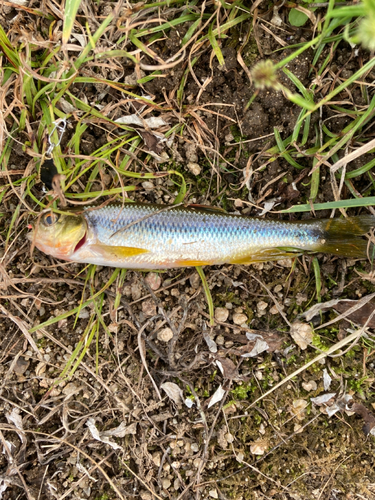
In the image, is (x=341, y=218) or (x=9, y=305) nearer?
(x=341, y=218)

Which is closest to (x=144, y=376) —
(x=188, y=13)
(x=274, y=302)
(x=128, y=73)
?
(x=274, y=302)

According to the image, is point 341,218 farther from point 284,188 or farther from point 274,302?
point 274,302

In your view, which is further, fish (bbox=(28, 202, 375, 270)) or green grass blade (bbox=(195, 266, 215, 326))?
green grass blade (bbox=(195, 266, 215, 326))

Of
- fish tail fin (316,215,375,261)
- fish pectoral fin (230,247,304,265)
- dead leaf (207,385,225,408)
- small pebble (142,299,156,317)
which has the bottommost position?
dead leaf (207,385,225,408)

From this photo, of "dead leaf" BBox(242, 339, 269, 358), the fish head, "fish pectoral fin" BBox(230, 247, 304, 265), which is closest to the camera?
the fish head

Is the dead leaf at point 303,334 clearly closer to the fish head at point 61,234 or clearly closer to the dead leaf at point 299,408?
the dead leaf at point 299,408

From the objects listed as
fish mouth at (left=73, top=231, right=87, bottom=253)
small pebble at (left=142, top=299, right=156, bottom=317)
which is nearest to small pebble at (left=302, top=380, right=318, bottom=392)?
small pebble at (left=142, top=299, right=156, bottom=317)

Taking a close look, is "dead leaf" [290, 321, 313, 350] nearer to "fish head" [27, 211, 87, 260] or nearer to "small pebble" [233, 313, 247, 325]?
"small pebble" [233, 313, 247, 325]
